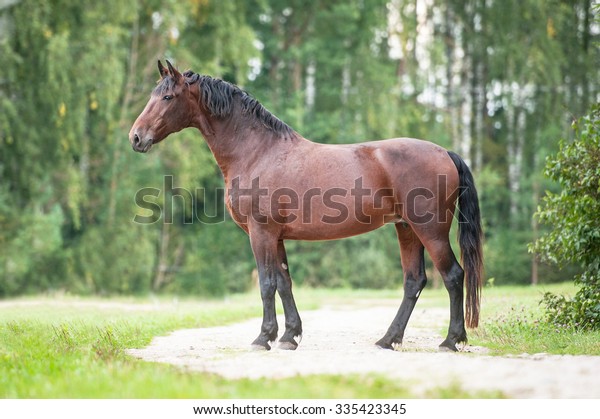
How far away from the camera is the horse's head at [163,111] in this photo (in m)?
7.91

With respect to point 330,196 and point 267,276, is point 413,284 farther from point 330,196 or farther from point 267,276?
point 267,276

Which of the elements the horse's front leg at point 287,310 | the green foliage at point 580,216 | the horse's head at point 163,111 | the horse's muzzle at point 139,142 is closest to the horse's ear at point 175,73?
the horse's head at point 163,111

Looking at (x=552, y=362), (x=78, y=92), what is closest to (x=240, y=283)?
(x=78, y=92)

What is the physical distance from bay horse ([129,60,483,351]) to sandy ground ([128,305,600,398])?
2.00 feet

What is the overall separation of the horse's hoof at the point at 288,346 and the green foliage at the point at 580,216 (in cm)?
401

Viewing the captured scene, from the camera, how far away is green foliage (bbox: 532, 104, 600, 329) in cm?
918

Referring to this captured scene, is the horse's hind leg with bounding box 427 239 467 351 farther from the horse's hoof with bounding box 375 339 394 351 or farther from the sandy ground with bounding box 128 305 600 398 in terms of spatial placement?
the horse's hoof with bounding box 375 339 394 351

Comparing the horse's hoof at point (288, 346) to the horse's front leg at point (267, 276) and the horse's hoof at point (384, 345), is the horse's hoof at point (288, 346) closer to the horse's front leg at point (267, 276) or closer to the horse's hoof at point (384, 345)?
the horse's front leg at point (267, 276)

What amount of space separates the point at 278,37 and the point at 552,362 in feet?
78.3

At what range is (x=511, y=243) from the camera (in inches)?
980

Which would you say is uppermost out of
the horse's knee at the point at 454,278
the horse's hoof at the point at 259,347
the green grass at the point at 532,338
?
the horse's knee at the point at 454,278

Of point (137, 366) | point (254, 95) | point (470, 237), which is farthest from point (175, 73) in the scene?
point (254, 95)

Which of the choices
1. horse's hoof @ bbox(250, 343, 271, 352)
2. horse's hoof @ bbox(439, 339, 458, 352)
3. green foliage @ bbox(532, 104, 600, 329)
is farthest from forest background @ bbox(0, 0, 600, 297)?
horse's hoof @ bbox(439, 339, 458, 352)

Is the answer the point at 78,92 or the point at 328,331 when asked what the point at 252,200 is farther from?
the point at 78,92
